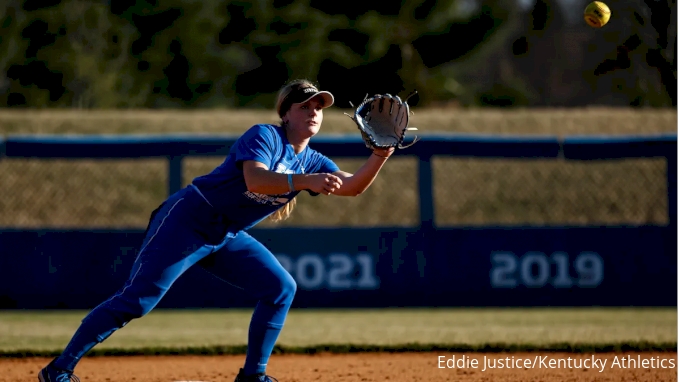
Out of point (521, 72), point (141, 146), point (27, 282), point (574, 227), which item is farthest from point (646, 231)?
point (521, 72)

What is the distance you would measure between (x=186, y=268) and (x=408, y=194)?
12871 millimetres

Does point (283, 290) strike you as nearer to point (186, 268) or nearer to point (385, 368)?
point (186, 268)

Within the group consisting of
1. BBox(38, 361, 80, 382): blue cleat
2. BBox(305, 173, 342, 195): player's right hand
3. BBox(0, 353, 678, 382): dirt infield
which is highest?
BBox(305, 173, 342, 195): player's right hand

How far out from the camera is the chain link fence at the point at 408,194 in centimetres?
1708

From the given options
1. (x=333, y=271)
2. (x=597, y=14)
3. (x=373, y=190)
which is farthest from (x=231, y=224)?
(x=373, y=190)

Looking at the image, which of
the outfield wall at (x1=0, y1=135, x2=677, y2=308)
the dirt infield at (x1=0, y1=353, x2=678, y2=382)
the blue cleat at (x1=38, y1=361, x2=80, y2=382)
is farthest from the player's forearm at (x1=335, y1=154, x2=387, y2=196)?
the outfield wall at (x1=0, y1=135, x2=677, y2=308)

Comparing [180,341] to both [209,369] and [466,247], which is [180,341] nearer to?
[209,369]

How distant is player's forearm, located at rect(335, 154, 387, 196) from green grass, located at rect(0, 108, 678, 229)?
452 inches

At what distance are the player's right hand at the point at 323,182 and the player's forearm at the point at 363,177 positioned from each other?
267mm

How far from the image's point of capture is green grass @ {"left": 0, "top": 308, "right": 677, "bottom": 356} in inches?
327

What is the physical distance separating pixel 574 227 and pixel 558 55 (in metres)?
30.4

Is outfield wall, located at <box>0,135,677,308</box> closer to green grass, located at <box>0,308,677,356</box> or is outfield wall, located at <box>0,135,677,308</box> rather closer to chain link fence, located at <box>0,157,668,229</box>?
green grass, located at <box>0,308,677,356</box>

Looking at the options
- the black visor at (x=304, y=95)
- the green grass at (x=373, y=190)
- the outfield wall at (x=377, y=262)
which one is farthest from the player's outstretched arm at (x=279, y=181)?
the green grass at (x=373, y=190)

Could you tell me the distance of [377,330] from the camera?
9539mm
